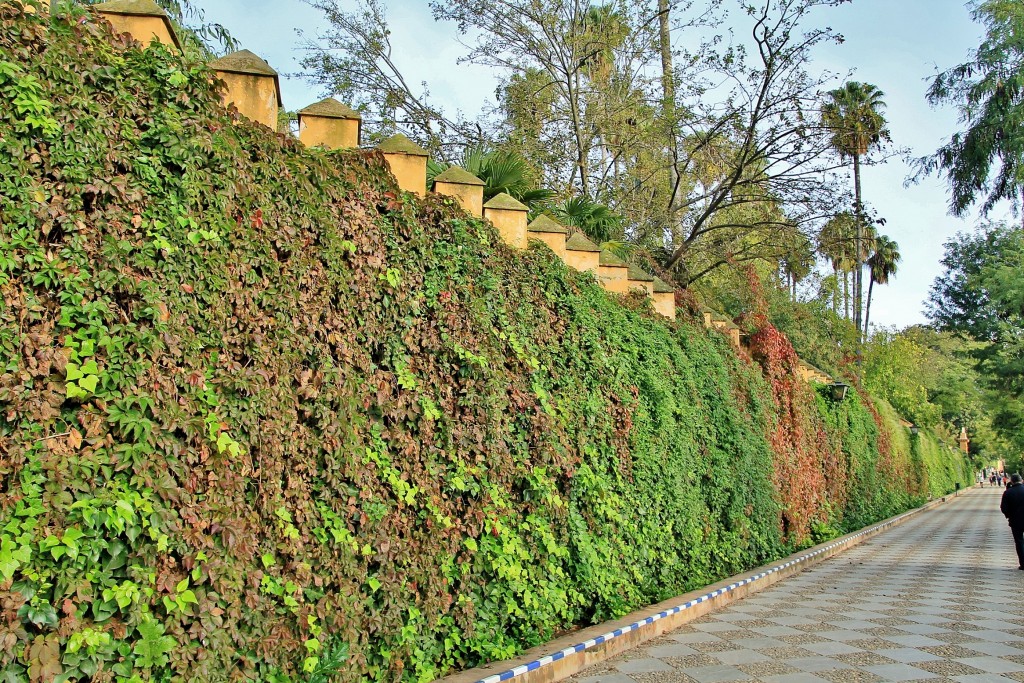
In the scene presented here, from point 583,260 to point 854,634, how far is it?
4.35 meters

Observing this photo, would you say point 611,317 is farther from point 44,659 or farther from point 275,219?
point 44,659

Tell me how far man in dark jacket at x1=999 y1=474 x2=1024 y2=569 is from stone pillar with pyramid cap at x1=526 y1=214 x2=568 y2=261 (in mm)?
9483

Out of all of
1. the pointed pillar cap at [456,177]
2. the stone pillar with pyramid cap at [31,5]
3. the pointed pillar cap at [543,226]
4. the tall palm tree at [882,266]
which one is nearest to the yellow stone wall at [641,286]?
the pointed pillar cap at [543,226]

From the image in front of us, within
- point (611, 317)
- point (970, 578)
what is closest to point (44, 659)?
point (611, 317)

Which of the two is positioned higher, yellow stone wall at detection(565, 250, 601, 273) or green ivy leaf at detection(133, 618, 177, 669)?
yellow stone wall at detection(565, 250, 601, 273)

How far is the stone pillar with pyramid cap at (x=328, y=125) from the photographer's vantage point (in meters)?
4.62

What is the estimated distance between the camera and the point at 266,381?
12.0 feet

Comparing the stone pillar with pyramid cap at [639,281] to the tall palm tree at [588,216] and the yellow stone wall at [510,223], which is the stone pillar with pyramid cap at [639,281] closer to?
the tall palm tree at [588,216]

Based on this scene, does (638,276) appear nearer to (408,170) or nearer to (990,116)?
(408,170)

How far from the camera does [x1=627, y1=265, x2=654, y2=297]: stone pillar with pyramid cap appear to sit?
29.6 feet

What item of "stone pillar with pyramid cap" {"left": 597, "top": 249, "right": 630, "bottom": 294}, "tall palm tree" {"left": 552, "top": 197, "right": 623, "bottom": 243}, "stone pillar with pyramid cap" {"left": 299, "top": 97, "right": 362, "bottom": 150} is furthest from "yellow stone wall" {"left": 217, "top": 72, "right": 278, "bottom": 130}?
"tall palm tree" {"left": 552, "top": 197, "right": 623, "bottom": 243}

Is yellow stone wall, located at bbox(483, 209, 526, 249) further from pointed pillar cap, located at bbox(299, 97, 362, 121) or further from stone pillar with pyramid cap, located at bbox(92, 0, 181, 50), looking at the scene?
stone pillar with pyramid cap, located at bbox(92, 0, 181, 50)

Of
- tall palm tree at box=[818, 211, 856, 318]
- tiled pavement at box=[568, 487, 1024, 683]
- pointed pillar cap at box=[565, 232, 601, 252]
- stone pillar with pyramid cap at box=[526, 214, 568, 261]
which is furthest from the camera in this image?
tall palm tree at box=[818, 211, 856, 318]

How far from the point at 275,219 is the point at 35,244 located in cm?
122
